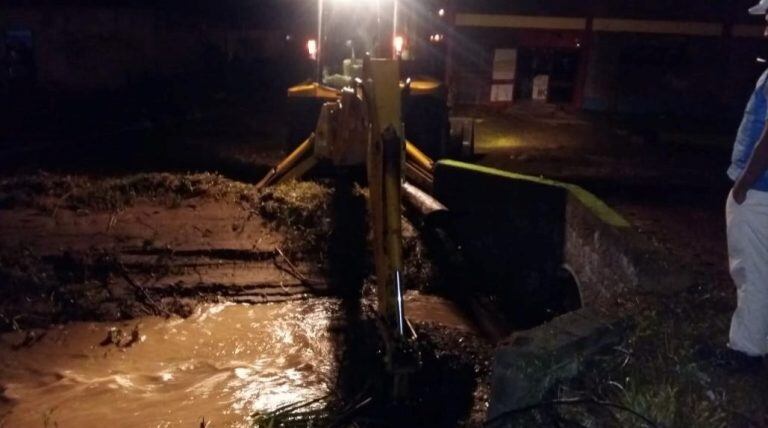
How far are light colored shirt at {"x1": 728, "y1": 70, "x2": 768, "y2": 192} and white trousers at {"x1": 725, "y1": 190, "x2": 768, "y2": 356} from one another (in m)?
0.14

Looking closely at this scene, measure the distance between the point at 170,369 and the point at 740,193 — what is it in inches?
178

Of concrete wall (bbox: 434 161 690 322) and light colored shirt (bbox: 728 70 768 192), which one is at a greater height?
light colored shirt (bbox: 728 70 768 192)

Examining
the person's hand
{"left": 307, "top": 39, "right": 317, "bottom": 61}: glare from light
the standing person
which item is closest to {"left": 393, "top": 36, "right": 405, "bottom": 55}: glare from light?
{"left": 307, "top": 39, "right": 317, "bottom": 61}: glare from light

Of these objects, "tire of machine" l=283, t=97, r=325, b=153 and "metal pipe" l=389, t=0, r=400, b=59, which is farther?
"tire of machine" l=283, t=97, r=325, b=153

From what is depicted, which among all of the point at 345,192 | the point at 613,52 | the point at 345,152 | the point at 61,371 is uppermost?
the point at 613,52

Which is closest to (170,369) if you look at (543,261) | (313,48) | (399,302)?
(399,302)

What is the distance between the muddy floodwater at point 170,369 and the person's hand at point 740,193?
3.33 m

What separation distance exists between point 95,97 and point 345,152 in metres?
15.4

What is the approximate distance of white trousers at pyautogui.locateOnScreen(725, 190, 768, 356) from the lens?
4016mm

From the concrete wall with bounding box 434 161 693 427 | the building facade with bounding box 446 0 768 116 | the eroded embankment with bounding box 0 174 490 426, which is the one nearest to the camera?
the concrete wall with bounding box 434 161 693 427

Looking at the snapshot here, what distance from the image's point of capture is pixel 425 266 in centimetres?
855

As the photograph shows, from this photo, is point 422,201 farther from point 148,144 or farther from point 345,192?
point 148,144

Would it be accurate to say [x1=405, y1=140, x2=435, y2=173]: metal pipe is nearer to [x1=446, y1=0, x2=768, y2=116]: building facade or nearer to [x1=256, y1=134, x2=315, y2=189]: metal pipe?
[x1=256, y1=134, x2=315, y2=189]: metal pipe

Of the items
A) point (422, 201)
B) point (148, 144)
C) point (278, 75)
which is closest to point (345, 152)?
point (422, 201)
